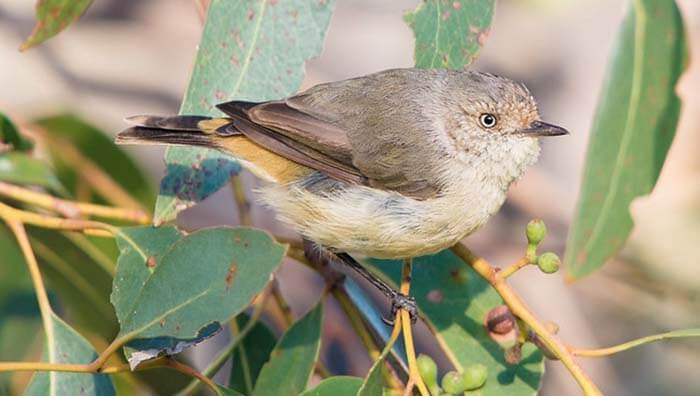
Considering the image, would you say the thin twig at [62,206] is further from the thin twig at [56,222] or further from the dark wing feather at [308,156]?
the dark wing feather at [308,156]

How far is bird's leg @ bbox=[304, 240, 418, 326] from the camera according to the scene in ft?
9.93

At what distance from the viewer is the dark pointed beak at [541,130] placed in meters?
3.23

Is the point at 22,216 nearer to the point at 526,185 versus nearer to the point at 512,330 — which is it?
the point at 512,330

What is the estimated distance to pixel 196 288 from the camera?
8.18 ft

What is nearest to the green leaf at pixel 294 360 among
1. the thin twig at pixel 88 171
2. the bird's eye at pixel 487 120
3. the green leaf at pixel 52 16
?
the bird's eye at pixel 487 120

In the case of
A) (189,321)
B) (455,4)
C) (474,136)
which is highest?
(455,4)

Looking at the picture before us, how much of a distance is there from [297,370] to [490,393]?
0.50 m

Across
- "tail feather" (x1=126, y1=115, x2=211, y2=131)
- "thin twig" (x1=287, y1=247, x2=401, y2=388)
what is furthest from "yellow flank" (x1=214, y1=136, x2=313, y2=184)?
"thin twig" (x1=287, y1=247, x2=401, y2=388)

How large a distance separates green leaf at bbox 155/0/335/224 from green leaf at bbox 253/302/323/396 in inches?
17.9

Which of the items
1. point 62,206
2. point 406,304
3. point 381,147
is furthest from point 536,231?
point 62,206

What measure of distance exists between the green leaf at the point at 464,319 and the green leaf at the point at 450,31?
0.59 m

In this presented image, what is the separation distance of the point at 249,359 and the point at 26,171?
0.90 metres

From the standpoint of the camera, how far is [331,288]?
3021 millimetres

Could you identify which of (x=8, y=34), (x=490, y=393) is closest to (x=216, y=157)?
(x=490, y=393)
